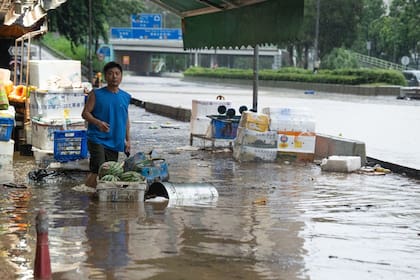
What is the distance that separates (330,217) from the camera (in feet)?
29.5

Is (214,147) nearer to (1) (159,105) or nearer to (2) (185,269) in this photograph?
(2) (185,269)

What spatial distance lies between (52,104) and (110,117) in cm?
412

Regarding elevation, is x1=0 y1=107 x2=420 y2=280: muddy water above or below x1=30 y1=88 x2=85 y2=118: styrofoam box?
below

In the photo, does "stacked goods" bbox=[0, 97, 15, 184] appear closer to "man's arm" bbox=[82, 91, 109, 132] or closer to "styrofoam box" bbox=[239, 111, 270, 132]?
"man's arm" bbox=[82, 91, 109, 132]

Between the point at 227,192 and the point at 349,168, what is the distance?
3.16 m

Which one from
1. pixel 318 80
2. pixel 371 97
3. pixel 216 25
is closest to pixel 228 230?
pixel 216 25

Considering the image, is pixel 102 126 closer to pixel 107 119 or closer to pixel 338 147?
pixel 107 119

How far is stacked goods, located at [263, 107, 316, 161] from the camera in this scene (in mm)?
14203

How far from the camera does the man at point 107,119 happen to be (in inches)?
375

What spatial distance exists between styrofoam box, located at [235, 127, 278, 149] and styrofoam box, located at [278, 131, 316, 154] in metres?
0.18

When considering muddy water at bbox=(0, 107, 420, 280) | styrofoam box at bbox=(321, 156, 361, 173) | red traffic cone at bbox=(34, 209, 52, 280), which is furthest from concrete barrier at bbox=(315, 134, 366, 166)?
red traffic cone at bbox=(34, 209, 52, 280)

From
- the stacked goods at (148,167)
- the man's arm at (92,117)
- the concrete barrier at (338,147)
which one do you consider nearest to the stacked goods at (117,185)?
the man's arm at (92,117)

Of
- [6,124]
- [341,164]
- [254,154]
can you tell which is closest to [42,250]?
[6,124]

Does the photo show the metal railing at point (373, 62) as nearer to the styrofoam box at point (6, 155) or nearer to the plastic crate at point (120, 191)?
the styrofoam box at point (6, 155)
